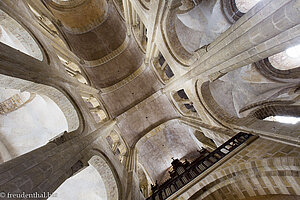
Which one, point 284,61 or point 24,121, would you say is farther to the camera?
point 24,121

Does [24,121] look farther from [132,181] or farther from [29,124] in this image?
[132,181]

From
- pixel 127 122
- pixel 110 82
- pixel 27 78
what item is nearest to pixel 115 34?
pixel 110 82

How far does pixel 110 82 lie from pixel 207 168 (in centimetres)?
904

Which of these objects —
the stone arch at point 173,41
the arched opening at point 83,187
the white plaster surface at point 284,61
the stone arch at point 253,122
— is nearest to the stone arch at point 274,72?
the white plaster surface at point 284,61

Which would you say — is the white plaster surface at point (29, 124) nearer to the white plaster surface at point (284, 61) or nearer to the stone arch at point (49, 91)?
the stone arch at point (49, 91)

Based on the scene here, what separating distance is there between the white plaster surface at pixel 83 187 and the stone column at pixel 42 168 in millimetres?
4867

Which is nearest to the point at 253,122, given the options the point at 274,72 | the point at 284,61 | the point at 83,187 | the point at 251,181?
the point at 251,181

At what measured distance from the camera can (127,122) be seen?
420 inches

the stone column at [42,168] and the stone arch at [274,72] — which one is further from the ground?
the stone column at [42,168]

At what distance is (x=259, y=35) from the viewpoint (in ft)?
9.05

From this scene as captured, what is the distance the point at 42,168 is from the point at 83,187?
21.0 ft

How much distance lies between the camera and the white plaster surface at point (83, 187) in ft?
25.5

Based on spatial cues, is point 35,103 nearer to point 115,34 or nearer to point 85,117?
point 85,117

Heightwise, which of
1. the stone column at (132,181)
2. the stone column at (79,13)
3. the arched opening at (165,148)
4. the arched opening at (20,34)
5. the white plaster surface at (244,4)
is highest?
the stone column at (79,13)
